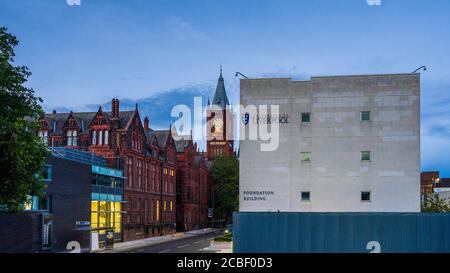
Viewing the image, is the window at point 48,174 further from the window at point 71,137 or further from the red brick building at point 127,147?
the window at point 71,137

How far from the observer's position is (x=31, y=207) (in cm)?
4906

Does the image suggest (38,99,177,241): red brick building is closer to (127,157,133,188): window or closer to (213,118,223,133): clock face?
(127,157,133,188): window

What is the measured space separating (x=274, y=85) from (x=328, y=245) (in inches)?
663

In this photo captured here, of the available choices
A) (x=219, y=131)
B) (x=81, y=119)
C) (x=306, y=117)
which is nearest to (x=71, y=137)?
(x=81, y=119)

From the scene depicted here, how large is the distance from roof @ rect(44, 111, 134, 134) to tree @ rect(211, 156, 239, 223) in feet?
159

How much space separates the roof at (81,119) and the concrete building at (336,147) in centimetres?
3849

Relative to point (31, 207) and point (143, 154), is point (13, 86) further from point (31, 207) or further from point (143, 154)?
point (143, 154)

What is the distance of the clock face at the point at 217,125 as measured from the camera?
18448cm

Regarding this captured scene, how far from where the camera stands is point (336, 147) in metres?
39.6

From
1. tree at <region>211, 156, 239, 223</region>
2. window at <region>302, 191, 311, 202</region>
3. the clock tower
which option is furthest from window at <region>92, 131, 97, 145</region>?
the clock tower

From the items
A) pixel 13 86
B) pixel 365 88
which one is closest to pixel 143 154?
pixel 365 88

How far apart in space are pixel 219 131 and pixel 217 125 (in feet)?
22.1

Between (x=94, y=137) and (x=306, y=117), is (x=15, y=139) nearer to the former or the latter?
(x=306, y=117)

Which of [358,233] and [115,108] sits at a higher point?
[115,108]
